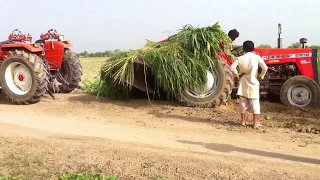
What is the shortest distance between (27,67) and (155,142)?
4406 mm

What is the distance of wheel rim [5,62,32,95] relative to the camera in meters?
8.76

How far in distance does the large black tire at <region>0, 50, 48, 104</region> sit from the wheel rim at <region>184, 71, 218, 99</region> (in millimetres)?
3208

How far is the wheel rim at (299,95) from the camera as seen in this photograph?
787 cm

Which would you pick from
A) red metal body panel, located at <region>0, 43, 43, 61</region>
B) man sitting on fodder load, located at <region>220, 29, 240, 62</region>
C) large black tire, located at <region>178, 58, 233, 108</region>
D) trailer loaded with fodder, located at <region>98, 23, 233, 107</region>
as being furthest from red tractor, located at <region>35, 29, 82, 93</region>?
man sitting on fodder load, located at <region>220, 29, 240, 62</region>

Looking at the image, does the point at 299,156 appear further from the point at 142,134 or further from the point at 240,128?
the point at 142,134

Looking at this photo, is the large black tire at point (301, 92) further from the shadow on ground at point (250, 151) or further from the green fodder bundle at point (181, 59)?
the shadow on ground at point (250, 151)

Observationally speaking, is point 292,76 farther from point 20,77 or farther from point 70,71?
point 20,77

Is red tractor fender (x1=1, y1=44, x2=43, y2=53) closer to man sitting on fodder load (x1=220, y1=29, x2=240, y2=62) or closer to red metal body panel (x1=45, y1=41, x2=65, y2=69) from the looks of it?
red metal body panel (x1=45, y1=41, x2=65, y2=69)

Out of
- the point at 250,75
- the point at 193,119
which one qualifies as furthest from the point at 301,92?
the point at 193,119

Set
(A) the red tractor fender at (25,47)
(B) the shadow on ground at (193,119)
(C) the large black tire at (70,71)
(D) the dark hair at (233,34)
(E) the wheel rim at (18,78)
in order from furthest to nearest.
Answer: (C) the large black tire at (70,71) < (A) the red tractor fender at (25,47) < (E) the wheel rim at (18,78) < (D) the dark hair at (233,34) < (B) the shadow on ground at (193,119)

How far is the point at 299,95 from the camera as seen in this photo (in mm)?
7914

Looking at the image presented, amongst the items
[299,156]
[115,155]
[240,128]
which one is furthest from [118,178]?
[240,128]

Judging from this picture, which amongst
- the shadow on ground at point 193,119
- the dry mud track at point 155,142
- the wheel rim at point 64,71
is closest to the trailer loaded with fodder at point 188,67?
the dry mud track at point 155,142

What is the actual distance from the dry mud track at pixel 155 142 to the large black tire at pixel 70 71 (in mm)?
1805
